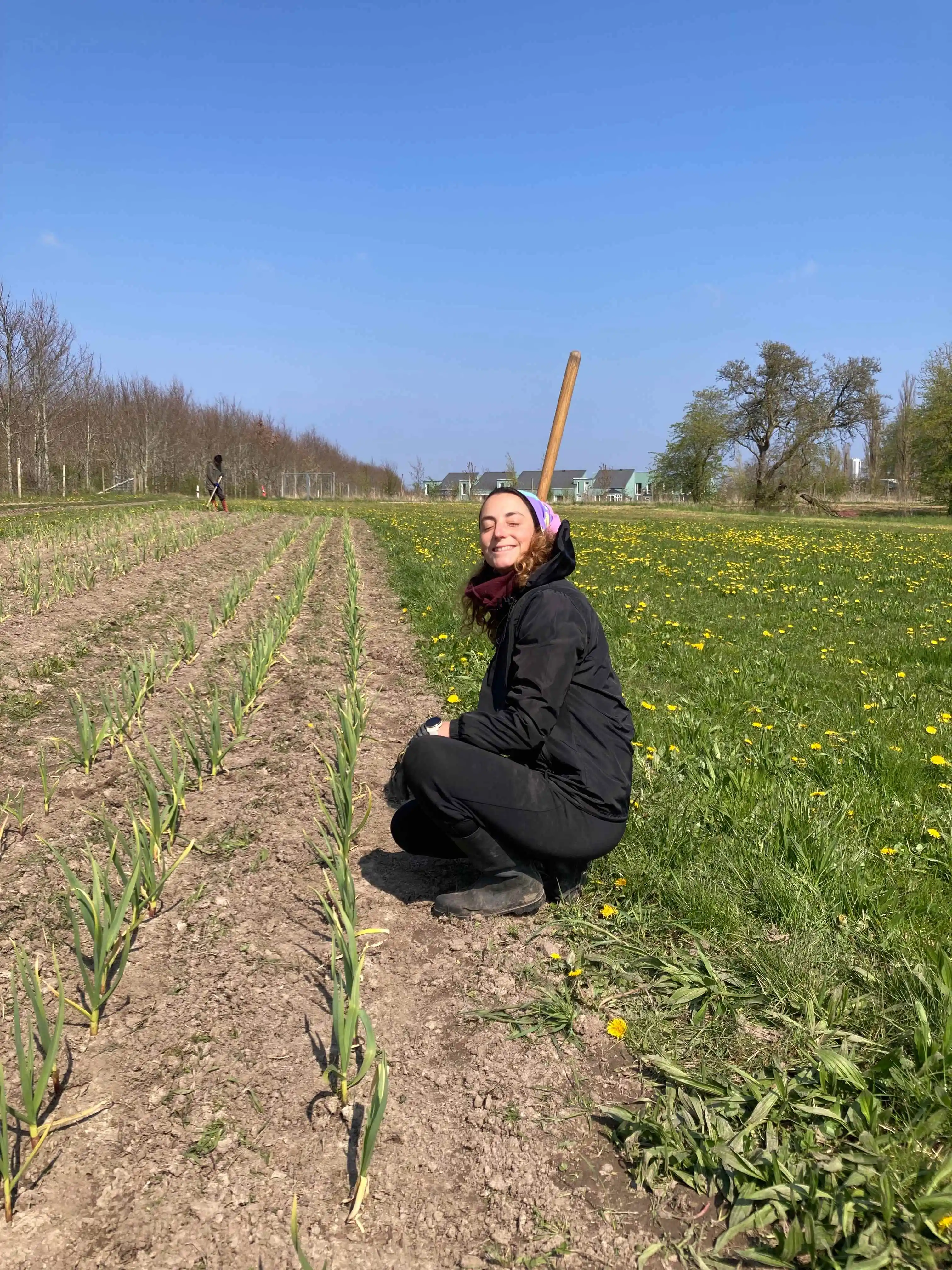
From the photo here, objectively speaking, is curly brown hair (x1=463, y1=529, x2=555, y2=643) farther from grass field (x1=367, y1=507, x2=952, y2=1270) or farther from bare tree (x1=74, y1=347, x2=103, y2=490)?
bare tree (x1=74, y1=347, x2=103, y2=490)

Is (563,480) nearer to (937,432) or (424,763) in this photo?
(937,432)

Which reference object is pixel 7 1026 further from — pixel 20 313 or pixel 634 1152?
pixel 20 313

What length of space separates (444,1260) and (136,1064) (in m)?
0.93

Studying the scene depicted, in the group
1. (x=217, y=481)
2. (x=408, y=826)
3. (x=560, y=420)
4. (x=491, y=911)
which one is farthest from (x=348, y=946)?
(x=217, y=481)

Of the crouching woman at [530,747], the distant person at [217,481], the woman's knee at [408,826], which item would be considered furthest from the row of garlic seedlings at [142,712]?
the distant person at [217,481]

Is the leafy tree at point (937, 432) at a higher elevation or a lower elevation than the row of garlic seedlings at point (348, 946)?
higher

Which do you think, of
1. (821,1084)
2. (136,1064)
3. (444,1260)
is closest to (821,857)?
(821,1084)

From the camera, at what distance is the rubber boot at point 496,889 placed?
2518mm

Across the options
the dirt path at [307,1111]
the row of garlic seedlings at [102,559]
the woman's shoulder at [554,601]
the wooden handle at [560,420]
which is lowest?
the dirt path at [307,1111]

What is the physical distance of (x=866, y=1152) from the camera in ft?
5.21

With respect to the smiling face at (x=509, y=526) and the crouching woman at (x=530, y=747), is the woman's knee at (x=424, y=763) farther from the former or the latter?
the smiling face at (x=509, y=526)

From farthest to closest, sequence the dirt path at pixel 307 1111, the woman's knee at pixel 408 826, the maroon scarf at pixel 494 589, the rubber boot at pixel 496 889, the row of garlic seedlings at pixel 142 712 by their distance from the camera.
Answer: the row of garlic seedlings at pixel 142 712 → the woman's knee at pixel 408 826 → the maroon scarf at pixel 494 589 → the rubber boot at pixel 496 889 → the dirt path at pixel 307 1111

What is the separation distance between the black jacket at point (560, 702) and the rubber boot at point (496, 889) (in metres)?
0.30

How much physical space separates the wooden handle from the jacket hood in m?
2.11
